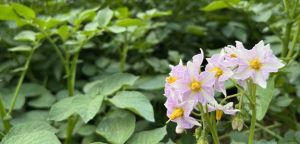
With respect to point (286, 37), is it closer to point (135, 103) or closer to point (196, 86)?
point (135, 103)

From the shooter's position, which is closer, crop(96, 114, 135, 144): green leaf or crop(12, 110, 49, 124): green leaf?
crop(96, 114, 135, 144): green leaf

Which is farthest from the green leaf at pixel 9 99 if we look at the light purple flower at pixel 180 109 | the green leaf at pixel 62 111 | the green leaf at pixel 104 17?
the light purple flower at pixel 180 109

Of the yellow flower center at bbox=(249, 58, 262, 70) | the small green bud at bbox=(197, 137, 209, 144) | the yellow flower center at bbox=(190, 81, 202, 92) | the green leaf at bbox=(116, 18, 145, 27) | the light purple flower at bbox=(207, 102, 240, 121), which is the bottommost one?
the small green bud at bbox=(197, 137, 209, 144)

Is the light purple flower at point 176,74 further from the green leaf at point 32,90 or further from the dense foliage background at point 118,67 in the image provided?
the green leaf at point 32,90

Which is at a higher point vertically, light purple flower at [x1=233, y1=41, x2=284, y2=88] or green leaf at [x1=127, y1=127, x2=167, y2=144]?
light purple flower at [x1=233, y1=41, x2=284, y2=88]

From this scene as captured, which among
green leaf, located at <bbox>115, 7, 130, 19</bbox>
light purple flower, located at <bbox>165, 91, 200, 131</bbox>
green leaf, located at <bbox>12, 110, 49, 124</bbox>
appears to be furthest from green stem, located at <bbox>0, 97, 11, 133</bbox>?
light purple flower, located at <bbox>165, 91, 200, 131</bbox>

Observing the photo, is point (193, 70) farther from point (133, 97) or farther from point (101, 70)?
point (101, 70)

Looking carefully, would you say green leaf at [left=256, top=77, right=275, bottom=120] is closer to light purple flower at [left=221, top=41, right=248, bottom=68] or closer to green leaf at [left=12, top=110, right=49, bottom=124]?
light purple flower at [left=221, top=41, right=248, bottom=68]
